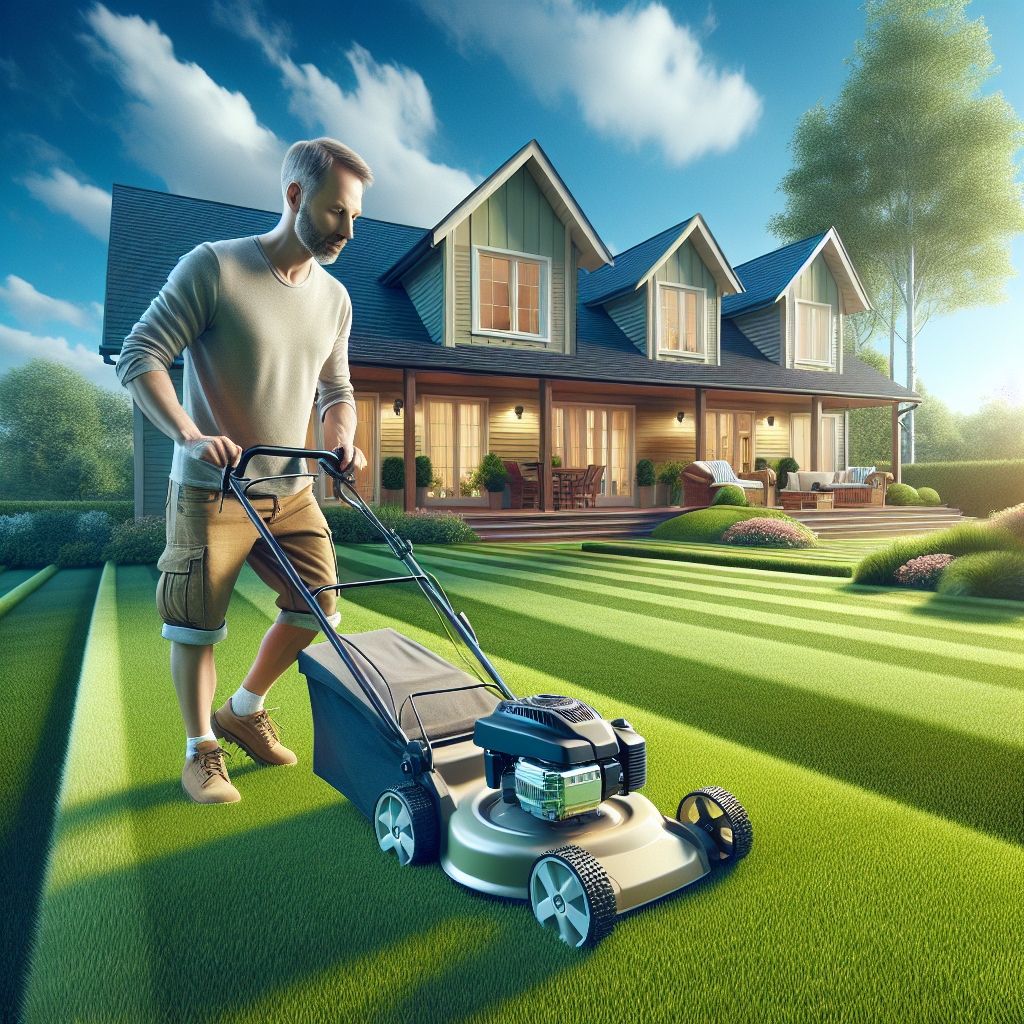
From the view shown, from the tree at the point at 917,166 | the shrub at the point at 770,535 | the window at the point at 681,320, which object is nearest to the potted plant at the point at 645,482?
the window at the point at 681,320

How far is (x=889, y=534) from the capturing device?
1398 cm

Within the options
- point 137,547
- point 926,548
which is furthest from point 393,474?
point 926,548

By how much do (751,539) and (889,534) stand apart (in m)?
5.05

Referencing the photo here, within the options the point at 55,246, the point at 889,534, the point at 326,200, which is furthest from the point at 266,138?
the point at 326,200

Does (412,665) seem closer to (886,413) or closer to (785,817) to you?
(785,817)

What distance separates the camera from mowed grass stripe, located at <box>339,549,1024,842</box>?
2.30m

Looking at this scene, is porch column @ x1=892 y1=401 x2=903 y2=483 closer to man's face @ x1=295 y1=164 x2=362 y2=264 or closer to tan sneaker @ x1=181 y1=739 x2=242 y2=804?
man's face @ x1=295 y1=164 x2=362 y2=264

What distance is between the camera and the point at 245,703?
238 centimetres

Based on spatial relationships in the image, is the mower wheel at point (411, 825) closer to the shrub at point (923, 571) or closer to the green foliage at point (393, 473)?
the shrub at point (923, 571)

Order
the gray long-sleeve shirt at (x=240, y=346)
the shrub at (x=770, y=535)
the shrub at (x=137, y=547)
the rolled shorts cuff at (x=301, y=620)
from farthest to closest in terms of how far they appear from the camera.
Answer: the shrub at (x=770, y=535) → the shrub at (x=137, y=547) → the rolled shorts cuff at (x=301, y=620) → the gray long-sleeve shirt at (x=240, y=346)

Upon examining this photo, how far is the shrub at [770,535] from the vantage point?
10.7 meters

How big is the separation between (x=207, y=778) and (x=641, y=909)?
1.40m

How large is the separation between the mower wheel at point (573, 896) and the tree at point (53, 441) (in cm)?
4334

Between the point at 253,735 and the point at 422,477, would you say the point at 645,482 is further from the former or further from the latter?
the point at 253,735
